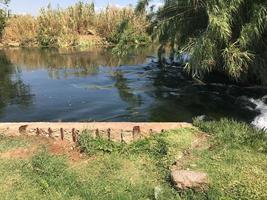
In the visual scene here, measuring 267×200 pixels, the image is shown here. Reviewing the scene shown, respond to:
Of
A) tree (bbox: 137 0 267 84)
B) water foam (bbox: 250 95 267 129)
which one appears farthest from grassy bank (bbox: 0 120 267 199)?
tree (bbox: 137 0 267 84)

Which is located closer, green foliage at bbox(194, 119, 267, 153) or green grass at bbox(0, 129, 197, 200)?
green grass at bbox(0, 129, 197, 200)

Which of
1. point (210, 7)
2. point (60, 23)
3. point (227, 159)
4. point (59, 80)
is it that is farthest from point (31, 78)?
point (60, 23)

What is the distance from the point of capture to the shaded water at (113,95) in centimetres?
1045

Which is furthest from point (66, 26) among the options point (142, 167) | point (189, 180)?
point (189, 180)

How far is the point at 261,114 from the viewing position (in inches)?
394

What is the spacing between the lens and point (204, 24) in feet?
39.5

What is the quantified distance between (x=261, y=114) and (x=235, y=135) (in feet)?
11.3

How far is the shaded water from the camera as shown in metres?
10.4

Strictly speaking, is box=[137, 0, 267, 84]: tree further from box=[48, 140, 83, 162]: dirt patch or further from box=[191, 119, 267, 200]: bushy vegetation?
box=[48, 140, 83, 162]: dirt patch

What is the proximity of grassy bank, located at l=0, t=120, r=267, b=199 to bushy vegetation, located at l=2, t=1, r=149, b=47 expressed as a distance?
938 inches

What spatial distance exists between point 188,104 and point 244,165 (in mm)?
5590

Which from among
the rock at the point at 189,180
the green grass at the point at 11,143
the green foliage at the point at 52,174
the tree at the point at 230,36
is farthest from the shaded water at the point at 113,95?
the rock at the point at 189,180

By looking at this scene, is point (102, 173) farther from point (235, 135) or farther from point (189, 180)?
point (235, 135)

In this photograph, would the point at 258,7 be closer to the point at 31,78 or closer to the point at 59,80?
the point at 59,80
